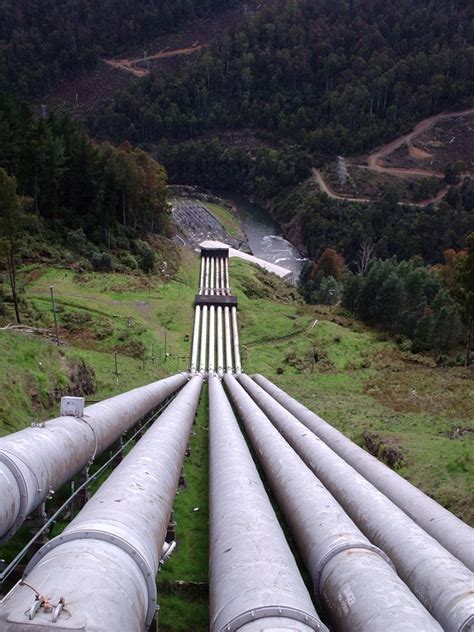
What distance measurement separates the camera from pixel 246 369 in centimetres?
5009

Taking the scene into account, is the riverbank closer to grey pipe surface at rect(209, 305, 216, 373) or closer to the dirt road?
the dirt road

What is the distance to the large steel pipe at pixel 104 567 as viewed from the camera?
6750 millimetres

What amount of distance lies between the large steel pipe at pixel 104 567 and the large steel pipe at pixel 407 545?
546 cm

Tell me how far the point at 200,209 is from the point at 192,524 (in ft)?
391

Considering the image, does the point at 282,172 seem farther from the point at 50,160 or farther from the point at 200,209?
the point at 50,160

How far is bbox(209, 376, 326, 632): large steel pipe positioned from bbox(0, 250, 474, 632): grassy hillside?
3.14m

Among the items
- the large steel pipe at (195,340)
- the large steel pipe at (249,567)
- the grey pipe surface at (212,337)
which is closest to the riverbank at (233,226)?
the large steel pipe at (195,340)

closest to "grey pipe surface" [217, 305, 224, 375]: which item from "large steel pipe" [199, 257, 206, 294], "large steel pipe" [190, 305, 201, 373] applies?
"large steel pipe" [190, 305, 201, 373]

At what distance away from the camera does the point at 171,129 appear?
18238cm

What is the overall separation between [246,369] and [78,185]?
137ft

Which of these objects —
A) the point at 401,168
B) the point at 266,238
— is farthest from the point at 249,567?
the point at 401,168

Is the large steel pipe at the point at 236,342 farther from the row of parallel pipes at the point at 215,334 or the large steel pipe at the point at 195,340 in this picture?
the large steel pipe at the point at 195,340

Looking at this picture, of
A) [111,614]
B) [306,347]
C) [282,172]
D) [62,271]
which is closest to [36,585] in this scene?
[111,614]

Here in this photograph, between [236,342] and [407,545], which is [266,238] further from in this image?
[407,545]
